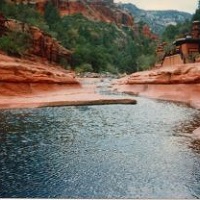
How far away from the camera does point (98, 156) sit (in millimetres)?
9438

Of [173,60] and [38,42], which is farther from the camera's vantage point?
[38,42]

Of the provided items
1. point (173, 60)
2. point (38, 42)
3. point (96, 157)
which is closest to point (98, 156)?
point (96, 157)

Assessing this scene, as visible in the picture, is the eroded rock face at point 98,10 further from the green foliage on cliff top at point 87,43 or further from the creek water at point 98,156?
the creek water at point 98,156

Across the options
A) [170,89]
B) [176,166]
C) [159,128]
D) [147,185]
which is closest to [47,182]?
[147,185]

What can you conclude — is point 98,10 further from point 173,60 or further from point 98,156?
point 98,156

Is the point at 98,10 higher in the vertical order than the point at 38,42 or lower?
higher

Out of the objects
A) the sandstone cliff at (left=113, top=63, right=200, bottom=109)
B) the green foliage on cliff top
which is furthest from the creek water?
the green foliage on cliff top

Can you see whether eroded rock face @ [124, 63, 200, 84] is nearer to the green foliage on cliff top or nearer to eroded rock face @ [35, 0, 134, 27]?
the green foliage on cliff top

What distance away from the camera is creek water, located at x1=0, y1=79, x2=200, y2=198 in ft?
23.0

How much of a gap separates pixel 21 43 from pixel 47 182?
137 feet

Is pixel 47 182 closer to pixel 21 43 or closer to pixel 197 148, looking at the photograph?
pixel 197 148

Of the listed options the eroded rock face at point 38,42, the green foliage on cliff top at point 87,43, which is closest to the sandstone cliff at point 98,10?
the green foliage on cliff top at point 87,43

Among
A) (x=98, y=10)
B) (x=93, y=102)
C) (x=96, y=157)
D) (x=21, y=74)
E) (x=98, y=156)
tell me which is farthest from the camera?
(x=98, y=10)

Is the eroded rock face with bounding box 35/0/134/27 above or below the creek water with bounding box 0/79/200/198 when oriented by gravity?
above
